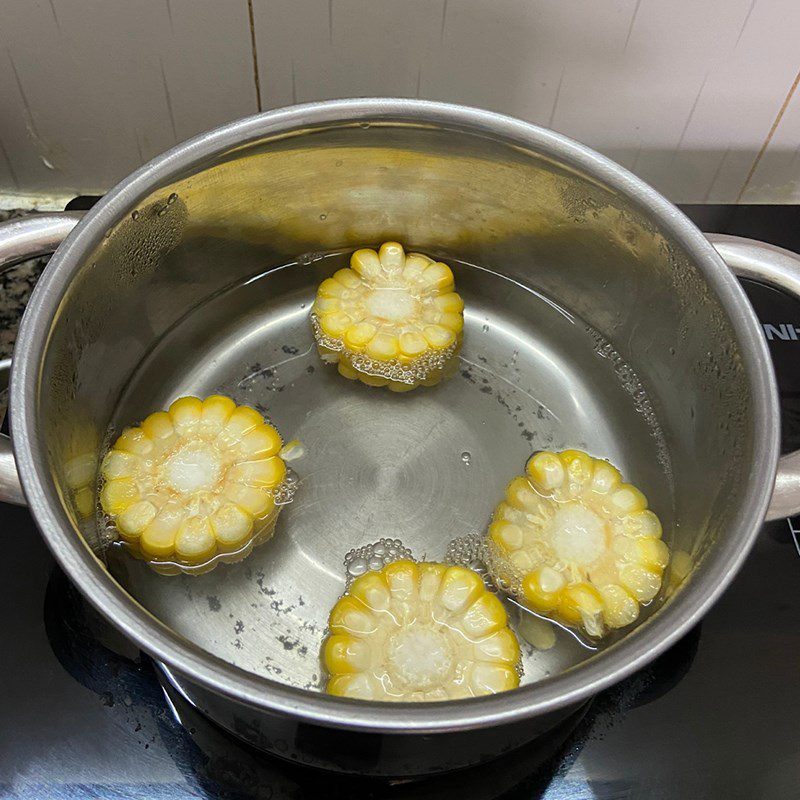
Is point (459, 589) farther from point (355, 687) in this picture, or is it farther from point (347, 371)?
point (347, 371)

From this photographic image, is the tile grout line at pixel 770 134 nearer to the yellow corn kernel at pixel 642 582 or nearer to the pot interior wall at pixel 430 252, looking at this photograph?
the pot interior wall at pixel 430 252

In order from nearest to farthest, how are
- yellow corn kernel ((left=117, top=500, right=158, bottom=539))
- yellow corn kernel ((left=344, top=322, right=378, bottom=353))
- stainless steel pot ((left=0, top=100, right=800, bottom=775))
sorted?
stainless steel pot ((left=0, top=100, right=800, bottom=775))
yellow corn kernel ((left=117, top=500, right=158, bottom=539))
yellow corn kernel ((left=344, top=322, right=378, bottom=353))

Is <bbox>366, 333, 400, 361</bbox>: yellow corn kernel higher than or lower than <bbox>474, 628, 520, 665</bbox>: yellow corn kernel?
higher

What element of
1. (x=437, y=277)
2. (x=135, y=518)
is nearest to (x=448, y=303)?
(x=437, y=277)

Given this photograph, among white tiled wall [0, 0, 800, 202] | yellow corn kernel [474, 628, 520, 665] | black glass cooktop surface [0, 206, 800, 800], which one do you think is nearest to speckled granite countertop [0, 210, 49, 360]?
white tiled wall [0, 0, 800, 202]

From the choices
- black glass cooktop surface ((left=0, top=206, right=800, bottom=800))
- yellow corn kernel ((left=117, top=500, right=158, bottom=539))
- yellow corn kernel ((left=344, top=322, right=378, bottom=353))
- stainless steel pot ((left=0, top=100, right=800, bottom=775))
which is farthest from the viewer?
yellow corn kernel ((left=344, top=322, right=378, bottom=353))

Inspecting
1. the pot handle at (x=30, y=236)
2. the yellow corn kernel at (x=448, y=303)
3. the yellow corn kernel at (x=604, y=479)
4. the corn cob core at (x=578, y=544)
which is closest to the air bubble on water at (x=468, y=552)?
the corn cob core at (x=578, y=544)

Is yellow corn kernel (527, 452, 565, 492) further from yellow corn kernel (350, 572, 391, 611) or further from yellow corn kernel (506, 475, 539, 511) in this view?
yellow corn kernel (350, 572, 391, 611)
